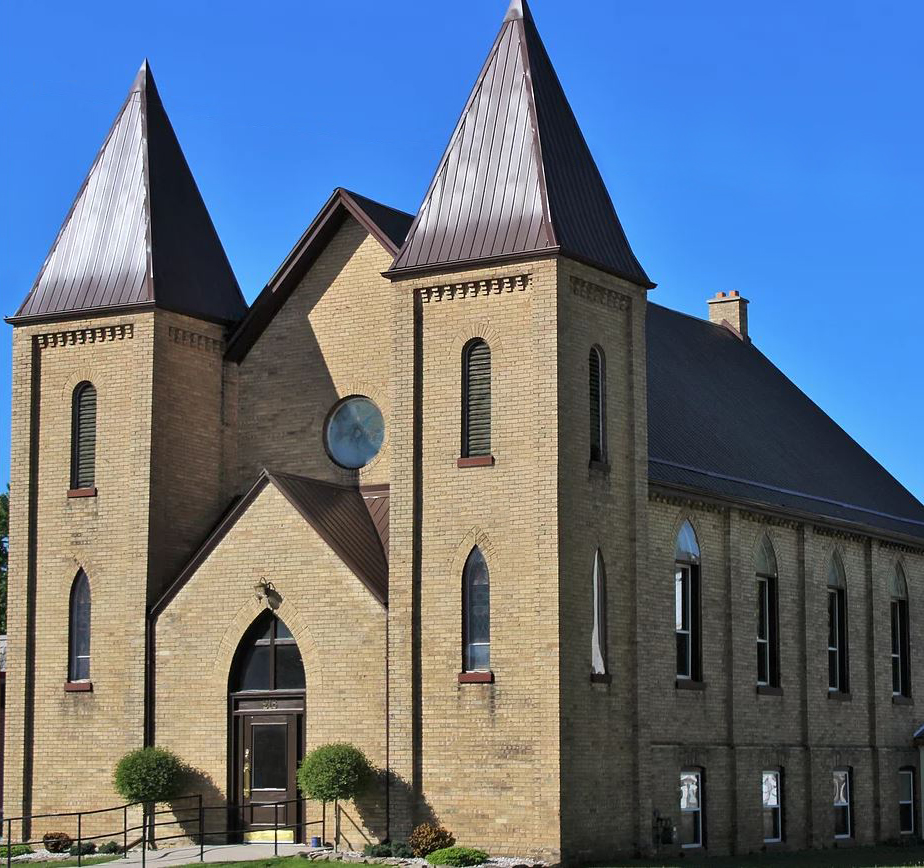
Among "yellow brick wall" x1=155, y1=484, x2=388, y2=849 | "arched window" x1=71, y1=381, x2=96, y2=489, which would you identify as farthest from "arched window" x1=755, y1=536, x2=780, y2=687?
"arched window" x1=71, y1=381, x2=96, y2=489

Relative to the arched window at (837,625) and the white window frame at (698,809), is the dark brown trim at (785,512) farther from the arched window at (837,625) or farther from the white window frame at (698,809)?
the white window frame at (698,809)

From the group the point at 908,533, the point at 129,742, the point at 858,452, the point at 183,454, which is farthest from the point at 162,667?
the point at 858,452

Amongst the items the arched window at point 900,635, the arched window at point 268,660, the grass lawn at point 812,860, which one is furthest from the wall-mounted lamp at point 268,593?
the arched window at point 900,635

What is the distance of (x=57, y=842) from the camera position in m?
35.7

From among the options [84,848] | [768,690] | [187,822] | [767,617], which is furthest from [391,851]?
[767,617]

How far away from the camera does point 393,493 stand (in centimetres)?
3447

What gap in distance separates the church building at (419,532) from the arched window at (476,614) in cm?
5

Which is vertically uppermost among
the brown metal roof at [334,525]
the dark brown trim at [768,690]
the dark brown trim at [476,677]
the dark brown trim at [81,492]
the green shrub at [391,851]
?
the dark brown trim at [81,492]

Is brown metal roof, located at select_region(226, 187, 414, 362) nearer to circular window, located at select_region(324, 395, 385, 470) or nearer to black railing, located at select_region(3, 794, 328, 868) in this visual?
circular window, located at select_region(324, 395, 385, 470)

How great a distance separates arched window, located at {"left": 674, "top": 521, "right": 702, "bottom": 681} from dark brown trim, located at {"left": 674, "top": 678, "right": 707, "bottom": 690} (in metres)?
0.04

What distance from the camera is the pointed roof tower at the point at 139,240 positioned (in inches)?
1499

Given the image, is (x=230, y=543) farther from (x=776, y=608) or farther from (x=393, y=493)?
(x=776, y=608)

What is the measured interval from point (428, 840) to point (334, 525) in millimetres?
Result: 5951

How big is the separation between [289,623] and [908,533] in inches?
730
